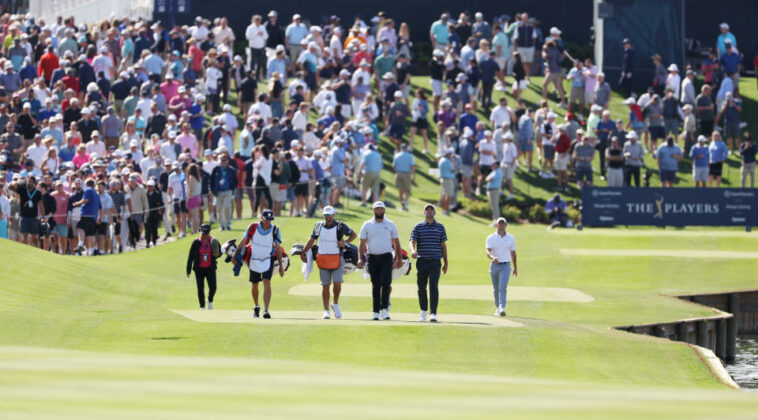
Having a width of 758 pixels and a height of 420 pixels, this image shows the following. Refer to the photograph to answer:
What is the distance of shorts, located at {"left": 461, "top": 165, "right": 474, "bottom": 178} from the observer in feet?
133

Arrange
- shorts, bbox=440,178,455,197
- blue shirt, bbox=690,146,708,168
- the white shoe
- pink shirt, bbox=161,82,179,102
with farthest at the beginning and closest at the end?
blue shirt, bbox=690,146,708,168, pink shirt, bbox=161,82,179,102, shorts, bbox=440,178,455,197, the white shoe

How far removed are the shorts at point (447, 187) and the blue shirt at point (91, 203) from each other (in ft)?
36.7

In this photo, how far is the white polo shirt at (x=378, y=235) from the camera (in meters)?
21.1

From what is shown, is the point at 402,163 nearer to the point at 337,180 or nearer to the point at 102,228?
the point at 337,180

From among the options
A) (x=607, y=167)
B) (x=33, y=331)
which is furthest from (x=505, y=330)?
(x=607, y=167)

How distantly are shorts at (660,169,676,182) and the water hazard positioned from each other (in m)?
10.5

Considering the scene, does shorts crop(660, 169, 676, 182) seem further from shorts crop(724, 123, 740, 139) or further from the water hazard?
the water hazard

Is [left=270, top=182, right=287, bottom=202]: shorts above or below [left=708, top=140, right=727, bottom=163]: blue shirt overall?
below

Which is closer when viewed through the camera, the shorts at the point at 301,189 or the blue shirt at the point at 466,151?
the shorts at the point at 301,189

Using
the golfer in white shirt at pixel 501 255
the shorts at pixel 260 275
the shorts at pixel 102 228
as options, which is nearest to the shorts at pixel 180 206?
the shorts at pixel 102 228

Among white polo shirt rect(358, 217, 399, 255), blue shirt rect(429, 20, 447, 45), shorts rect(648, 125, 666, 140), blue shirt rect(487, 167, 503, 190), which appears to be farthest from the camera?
blue shirt rect(429, 20, 447, 45)

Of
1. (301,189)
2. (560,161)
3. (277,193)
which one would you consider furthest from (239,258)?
(560,161)

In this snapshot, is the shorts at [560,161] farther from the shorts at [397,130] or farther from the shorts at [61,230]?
the shorts at [61,230]

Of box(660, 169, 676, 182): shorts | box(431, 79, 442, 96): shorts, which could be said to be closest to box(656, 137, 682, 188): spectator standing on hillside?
box(660, 169, 676, 182): shorts
